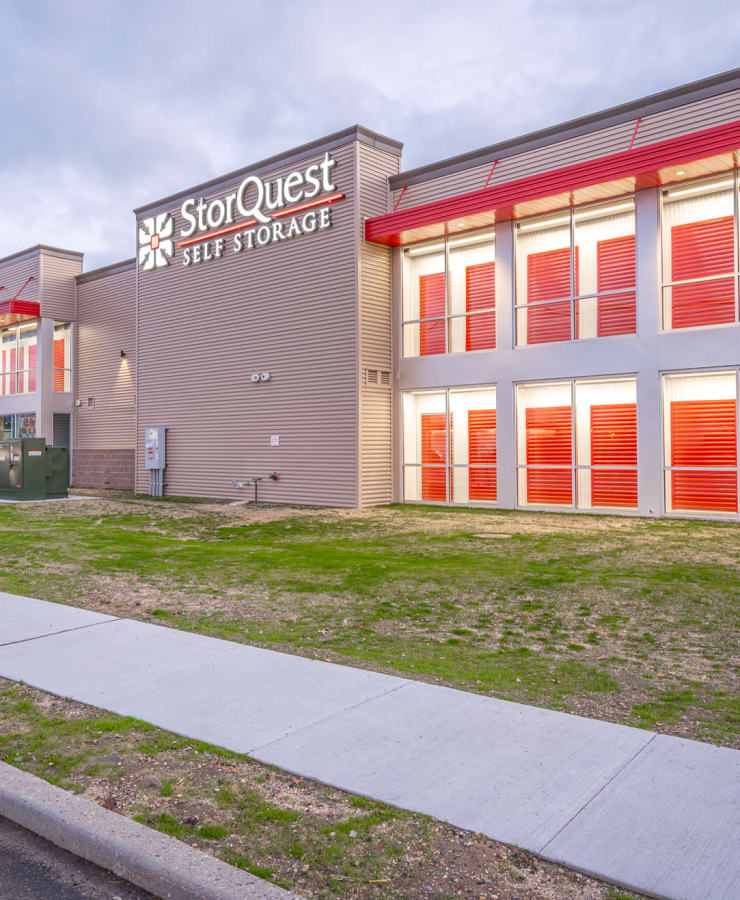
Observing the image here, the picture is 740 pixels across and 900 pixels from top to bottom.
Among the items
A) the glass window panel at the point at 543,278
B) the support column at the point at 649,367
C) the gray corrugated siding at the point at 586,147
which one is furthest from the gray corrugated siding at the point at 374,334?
the support column at the point at 649,367

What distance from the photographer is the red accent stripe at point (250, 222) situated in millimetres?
18750

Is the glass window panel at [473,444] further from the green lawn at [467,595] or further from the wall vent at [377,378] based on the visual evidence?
the green lawn at [467,595]

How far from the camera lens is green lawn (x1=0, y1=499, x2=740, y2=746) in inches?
199

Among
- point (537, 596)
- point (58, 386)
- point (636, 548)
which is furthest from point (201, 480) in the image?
point (537, 596)

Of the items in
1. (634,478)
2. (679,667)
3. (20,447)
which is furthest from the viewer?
(20,447)

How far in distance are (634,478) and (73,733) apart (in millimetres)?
13881

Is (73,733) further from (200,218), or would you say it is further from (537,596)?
(200,218)

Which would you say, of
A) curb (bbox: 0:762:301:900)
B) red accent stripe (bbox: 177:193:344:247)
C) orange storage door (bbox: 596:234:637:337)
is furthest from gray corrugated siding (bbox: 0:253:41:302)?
curb (bbox: 0:762:301:900)

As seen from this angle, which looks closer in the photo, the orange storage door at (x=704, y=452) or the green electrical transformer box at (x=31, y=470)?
the orange storage door at (x=704, y=452)

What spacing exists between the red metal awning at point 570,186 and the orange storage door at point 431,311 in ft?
3.65

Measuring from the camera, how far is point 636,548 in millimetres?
11234

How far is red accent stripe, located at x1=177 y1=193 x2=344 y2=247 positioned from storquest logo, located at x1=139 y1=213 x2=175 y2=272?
26.0 inches

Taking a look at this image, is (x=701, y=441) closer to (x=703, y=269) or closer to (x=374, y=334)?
(x=703, y=269)

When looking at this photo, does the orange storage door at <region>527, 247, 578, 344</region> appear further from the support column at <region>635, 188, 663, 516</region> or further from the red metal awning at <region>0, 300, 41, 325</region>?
the red metal awning at <region>0, 300, 41, 325</region>
